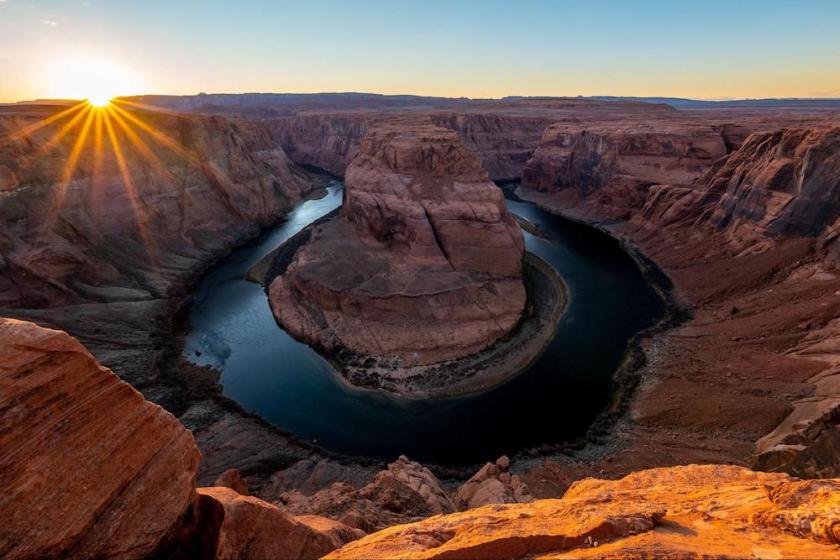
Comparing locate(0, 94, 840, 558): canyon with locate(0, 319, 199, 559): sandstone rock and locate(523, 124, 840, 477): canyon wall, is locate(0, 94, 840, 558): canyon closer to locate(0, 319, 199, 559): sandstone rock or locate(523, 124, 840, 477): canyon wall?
locate(0, 319, 199, 559): sandstone rock

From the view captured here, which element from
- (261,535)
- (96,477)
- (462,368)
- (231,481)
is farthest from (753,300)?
(96,477)

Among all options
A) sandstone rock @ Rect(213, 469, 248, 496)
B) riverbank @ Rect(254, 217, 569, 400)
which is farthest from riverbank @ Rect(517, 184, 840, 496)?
sandstone rock @ Rect(213, 469, 248, 496)

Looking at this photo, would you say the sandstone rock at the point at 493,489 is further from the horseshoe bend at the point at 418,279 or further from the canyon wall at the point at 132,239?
the canyon wall at the point at 132,239

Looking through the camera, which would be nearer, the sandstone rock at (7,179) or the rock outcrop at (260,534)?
the rock outcrop at (260,534)

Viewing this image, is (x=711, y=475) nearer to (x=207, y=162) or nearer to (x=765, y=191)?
(x=765, y=191)

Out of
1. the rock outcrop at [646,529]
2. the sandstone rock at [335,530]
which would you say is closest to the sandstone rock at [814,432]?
the rock outcrop at [646,529]

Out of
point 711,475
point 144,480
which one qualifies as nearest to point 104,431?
point 144,480
